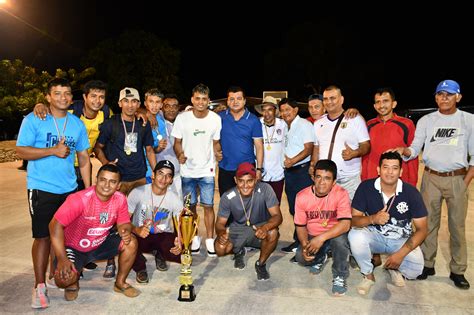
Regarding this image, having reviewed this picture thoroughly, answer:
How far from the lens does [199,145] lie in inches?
193

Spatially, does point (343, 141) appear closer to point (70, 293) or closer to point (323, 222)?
point (323, 222)

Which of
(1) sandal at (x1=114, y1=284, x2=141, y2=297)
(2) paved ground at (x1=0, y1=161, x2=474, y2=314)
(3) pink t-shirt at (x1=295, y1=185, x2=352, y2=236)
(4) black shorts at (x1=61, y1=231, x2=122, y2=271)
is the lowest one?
(2) paved ground at (x1=0, y1=161, x2=474, y2=314)

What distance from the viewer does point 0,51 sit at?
2441 centimetres

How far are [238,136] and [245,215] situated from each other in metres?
1.01

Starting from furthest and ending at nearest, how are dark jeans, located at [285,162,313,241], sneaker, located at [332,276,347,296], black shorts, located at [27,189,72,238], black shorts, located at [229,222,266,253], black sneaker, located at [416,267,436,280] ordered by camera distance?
dark jeans, located at [285,162,313,241]
black shorts, located at [229,222,266,253]
black sneaker, located at [416,267,436,280]
sneaker, located at [332,276,347,296]
black shorts, located at [27,189,72,238]

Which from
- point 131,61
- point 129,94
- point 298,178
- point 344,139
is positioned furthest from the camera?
point 131,61

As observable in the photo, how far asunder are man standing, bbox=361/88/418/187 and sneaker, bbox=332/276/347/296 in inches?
55.8

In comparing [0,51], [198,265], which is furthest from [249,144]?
[0,51]

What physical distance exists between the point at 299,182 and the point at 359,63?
3051cm

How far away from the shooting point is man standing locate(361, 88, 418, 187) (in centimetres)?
455

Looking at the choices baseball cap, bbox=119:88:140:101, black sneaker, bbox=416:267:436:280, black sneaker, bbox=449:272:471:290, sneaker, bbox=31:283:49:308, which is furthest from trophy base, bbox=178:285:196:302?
black sneaker, bbox=449:272:471:290

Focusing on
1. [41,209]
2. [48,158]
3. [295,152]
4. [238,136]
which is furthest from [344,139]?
[41,209]

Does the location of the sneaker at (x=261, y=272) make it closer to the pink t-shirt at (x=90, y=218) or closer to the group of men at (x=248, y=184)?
the group of men at (x=248, y=184)

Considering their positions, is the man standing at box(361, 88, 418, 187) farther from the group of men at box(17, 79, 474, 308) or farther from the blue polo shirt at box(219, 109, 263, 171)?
the blue polo shirt at box(219, 109, 263, 171)
